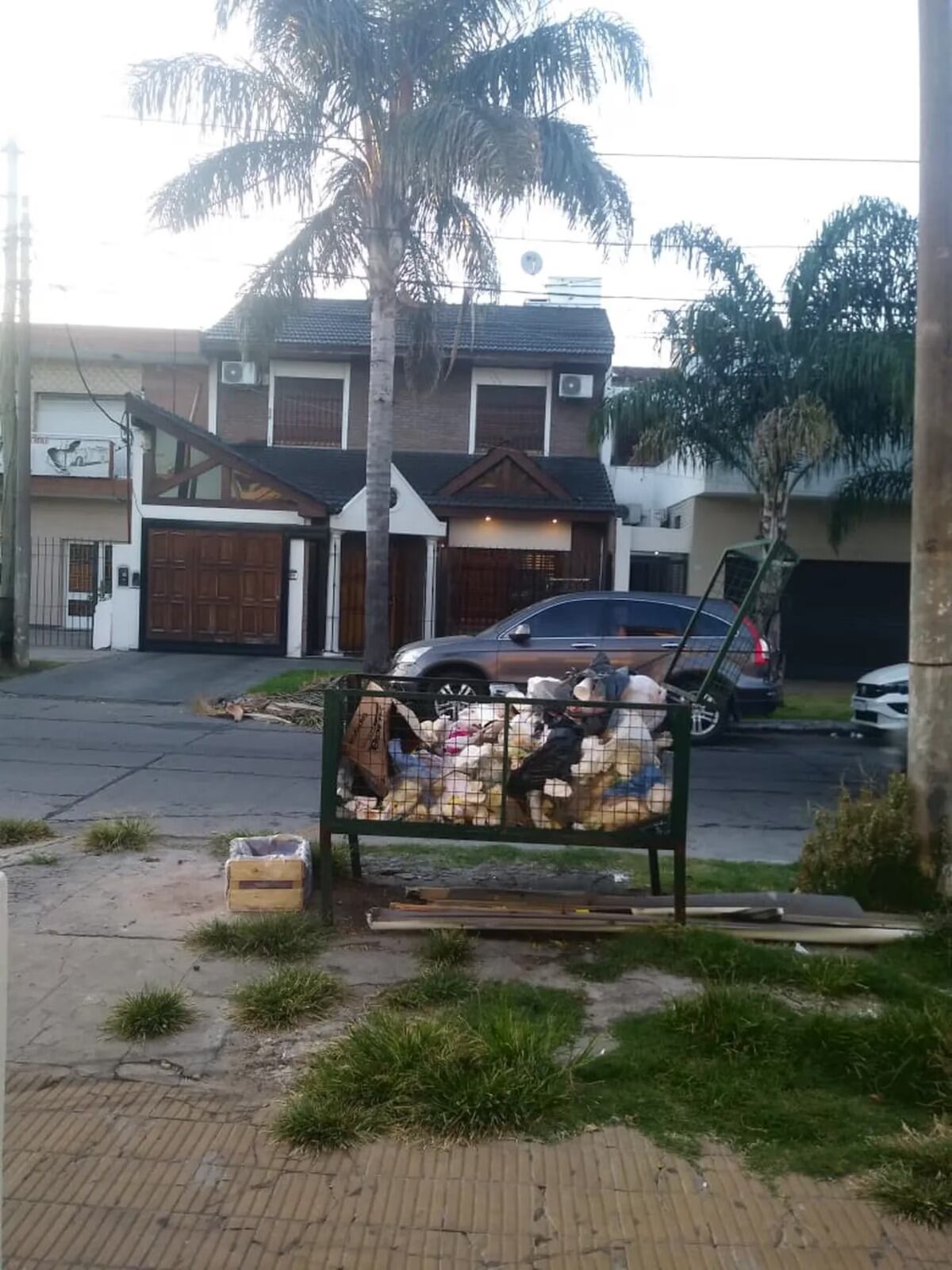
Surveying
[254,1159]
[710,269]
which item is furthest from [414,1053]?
[710,269]

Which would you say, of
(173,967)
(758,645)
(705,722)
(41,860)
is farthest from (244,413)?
(173,967)

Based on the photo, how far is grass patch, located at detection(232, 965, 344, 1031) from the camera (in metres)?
4.81

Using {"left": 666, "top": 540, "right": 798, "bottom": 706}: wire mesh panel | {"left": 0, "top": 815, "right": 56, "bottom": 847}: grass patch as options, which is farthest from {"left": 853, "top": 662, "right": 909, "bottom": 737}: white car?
{"left": 0, "top": 815, "right": 56, "bottom": 847}: grass patch

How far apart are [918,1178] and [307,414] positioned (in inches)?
893

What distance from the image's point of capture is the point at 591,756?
5.91 meters

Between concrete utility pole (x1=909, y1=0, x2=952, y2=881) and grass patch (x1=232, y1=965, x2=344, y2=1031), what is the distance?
317 centimetres

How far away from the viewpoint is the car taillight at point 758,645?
8.63 meters

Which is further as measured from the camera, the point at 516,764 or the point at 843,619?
the point at 843,619

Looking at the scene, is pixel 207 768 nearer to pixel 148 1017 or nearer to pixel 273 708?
pixel 273 708

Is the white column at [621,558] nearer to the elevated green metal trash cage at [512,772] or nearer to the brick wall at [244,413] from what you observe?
the brick wall at [244,413]

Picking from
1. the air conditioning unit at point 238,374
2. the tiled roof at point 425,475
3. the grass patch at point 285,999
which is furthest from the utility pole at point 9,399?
the grass patch at point 285,999

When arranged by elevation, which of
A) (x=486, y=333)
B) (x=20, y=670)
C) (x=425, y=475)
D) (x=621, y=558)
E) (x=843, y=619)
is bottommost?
(x=20, y=670)

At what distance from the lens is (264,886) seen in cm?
612

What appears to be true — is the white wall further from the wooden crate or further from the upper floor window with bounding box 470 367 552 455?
the wooden crate
